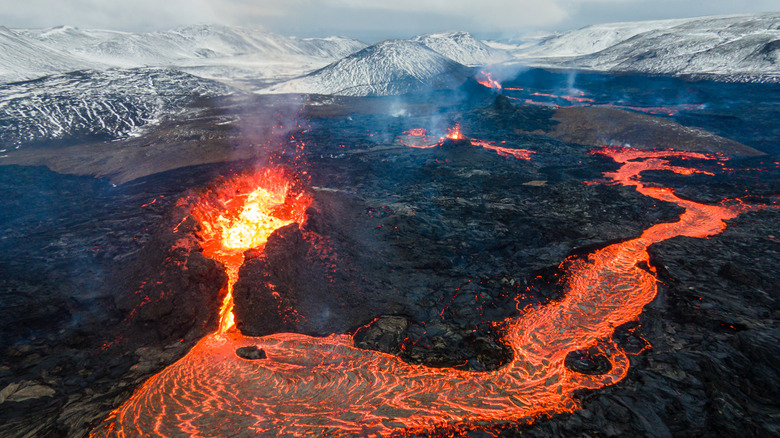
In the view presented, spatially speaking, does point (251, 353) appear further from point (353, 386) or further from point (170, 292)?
point (170, 292)

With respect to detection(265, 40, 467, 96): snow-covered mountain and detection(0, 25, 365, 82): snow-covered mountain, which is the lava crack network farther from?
detection(0, 25, 365, 82): snow-covered mountain

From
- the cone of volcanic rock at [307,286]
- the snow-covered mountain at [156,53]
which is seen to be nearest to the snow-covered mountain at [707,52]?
the cone of volcanic rock at [307,286]

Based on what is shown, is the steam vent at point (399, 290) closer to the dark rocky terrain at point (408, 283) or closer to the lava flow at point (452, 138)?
the dark rocky terrain at point (408, 283)

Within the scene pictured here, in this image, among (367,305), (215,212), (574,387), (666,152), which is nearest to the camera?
(574,387)

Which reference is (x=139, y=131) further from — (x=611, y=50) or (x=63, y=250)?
(x=611, y=50)

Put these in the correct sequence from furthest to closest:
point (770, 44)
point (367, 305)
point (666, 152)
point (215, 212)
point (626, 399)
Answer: point (770, 44)
point (666, 152)
point (215, 212)
point (367, 305)
point (626, 399)

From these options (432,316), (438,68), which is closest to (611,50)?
(438,68)

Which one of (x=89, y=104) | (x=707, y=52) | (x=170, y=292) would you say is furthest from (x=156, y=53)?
(x=707, y=52)
